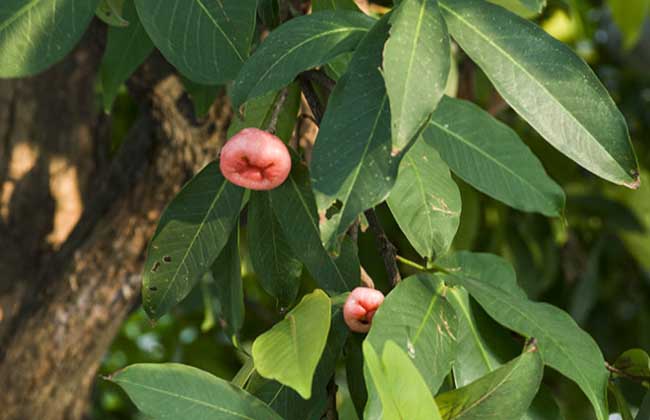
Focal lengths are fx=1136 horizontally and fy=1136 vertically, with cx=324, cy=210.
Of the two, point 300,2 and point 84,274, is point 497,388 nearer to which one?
point 300,2

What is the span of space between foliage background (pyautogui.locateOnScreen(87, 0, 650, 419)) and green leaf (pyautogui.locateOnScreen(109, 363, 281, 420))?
87 centimetres

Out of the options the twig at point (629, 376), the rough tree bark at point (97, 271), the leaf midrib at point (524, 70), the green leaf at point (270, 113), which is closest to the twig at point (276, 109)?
the green leaf at point (270, 113)

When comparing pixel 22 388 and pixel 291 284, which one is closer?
pixel 291 284

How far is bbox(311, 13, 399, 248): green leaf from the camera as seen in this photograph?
555mm

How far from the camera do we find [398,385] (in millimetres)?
524

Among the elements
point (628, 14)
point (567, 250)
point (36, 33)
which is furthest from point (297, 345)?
point (567, 250)

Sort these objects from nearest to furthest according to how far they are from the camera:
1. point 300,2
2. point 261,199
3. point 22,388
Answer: point 261,199, point 300,2, point 22,388

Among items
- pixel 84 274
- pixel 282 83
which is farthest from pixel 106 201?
pixel 282 83

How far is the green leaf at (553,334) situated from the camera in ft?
2.06

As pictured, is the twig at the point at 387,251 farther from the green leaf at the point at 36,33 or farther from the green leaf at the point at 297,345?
the green leaf at the point at 36,33

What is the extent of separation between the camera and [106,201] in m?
1.32

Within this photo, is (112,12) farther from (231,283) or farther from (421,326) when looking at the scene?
(421,326)

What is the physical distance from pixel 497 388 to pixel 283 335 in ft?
0.38

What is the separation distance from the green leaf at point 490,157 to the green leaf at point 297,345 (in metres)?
0.13
